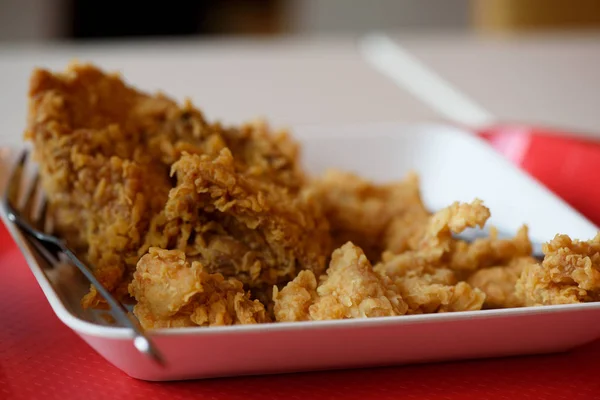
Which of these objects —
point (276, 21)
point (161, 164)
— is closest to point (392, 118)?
point (161, 164)

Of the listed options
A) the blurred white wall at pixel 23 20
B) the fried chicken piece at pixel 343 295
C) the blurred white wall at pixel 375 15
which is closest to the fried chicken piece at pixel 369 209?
the fried chicken piece at pixel 343 295

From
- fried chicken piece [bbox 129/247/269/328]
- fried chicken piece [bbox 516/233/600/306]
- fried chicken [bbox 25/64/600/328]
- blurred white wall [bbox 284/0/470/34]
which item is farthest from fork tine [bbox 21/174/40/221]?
blurred white wall [bbox 284/0/470/34]

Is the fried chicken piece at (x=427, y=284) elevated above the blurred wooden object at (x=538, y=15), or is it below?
below

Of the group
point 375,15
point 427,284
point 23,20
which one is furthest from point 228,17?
point 427,284

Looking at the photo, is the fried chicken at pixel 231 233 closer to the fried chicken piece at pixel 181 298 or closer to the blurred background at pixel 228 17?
the fried chicken piece at pixel 181 298

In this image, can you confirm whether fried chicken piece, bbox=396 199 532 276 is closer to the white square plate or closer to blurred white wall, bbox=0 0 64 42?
the white square plate

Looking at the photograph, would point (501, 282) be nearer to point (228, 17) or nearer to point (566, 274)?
point (566, 274)
